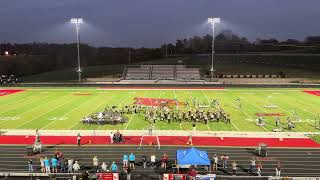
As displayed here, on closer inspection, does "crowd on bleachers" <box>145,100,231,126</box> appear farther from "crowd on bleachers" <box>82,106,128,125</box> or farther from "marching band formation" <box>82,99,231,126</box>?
"crowd on bleachers" <box>82,106,128,125</box>

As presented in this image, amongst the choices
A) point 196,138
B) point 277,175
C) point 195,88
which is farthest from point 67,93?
point 277,175

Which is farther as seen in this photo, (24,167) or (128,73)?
(128,73)

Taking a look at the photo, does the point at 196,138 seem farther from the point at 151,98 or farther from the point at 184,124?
the point at 151,98

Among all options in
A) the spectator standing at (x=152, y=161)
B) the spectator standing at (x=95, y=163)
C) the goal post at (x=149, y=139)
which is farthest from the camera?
the goal post at (x=149, y=139)

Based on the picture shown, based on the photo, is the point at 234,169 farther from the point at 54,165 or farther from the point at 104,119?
the point at 104,119

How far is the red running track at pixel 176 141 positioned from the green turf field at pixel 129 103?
124 inches

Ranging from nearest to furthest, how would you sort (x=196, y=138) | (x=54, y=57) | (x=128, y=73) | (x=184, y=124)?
(x=196, y=138)
(x=184, y=124)
(x=128, y=73)
(x=54, y=57)

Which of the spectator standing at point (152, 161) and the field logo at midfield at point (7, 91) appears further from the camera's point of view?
the field logo at midfield at point (7, 91)

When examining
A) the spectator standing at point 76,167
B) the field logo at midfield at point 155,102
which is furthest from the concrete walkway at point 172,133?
the field logo at midfield at point 155,102

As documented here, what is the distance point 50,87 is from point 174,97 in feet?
72.5

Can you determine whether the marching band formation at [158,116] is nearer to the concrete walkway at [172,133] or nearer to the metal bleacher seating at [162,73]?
the concrete walkway at [172,133]

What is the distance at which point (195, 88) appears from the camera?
194ft

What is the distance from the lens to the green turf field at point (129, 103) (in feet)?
107

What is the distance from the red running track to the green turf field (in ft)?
10.3
